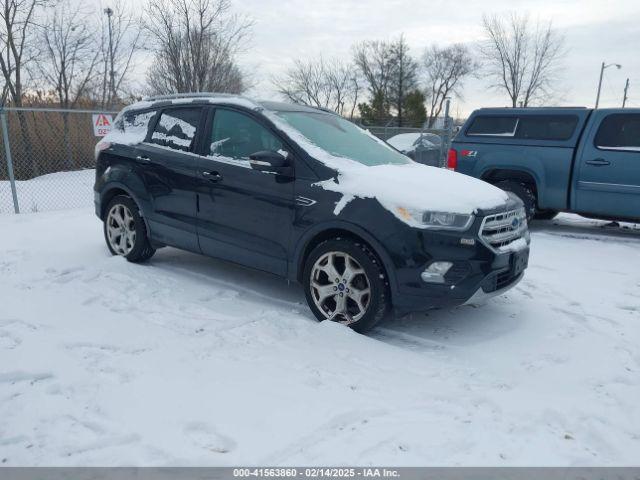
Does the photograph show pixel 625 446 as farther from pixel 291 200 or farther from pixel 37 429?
pixel 37 429

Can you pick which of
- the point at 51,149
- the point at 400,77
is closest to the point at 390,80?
the point at 400,77

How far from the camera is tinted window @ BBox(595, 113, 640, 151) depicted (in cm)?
715

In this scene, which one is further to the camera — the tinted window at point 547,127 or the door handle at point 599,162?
the tinted window at point 547,127

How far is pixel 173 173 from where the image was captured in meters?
4.79

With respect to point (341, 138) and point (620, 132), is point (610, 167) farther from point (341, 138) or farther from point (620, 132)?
point (341, 138)

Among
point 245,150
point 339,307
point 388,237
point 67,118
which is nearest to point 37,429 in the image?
point 339,307

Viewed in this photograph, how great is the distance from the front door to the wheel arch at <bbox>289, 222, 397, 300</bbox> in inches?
4.9

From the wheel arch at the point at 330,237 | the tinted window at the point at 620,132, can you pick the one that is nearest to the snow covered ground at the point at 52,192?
the wheel arch at the point at 330,237

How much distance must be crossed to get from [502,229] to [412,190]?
788 mm

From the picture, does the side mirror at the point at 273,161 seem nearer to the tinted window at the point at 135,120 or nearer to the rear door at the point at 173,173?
the rear door at the point at 173,173

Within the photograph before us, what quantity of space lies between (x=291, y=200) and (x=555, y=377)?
7.40 feet

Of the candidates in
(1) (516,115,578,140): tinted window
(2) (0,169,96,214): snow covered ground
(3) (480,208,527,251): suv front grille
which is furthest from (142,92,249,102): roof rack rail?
(1) (516,115,578,140): tinted window

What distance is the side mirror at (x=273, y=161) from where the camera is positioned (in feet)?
12.9

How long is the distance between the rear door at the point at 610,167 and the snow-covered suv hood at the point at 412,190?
4037mm
